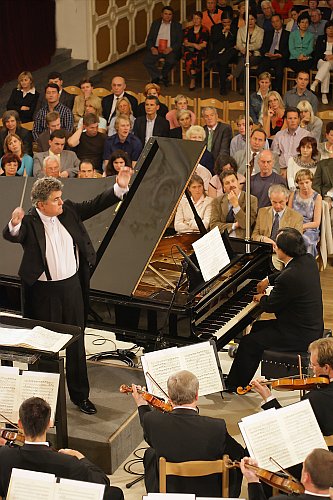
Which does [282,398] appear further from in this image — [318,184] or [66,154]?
[66,154]

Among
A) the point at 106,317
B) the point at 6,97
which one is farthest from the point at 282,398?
the point at 6,97

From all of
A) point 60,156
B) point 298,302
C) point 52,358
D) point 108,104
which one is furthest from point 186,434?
point 108,104

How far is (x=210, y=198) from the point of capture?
8305 millimetres

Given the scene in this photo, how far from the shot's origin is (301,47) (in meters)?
12.7

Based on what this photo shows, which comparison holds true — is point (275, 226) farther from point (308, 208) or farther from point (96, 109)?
point (96, 109)

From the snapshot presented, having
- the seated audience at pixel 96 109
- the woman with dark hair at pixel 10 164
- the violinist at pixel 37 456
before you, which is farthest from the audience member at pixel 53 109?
the violinist at pixel 37 456

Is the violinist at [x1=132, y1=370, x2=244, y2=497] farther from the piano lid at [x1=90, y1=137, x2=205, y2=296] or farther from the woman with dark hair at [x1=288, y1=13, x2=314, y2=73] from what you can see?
the woman with dark hair at [x1=288, y1=13, x2=314, y2=73]

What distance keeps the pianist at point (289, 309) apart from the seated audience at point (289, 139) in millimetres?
3443

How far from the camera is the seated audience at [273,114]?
10297mm

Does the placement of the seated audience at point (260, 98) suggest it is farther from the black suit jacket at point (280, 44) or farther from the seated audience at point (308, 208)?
the seated audience at point (308, 208)

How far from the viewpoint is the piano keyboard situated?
6.25 metres

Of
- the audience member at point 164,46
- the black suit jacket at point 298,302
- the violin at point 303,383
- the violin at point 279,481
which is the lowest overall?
the audience member at point 164,46

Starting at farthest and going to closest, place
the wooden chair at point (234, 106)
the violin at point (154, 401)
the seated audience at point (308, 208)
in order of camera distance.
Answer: the wooden chair at point (234, 106) → the seated audience at point (308, 208) → the violin at point (154, 401)

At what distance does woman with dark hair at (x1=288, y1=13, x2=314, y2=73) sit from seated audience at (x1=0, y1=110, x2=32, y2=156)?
159 inches
